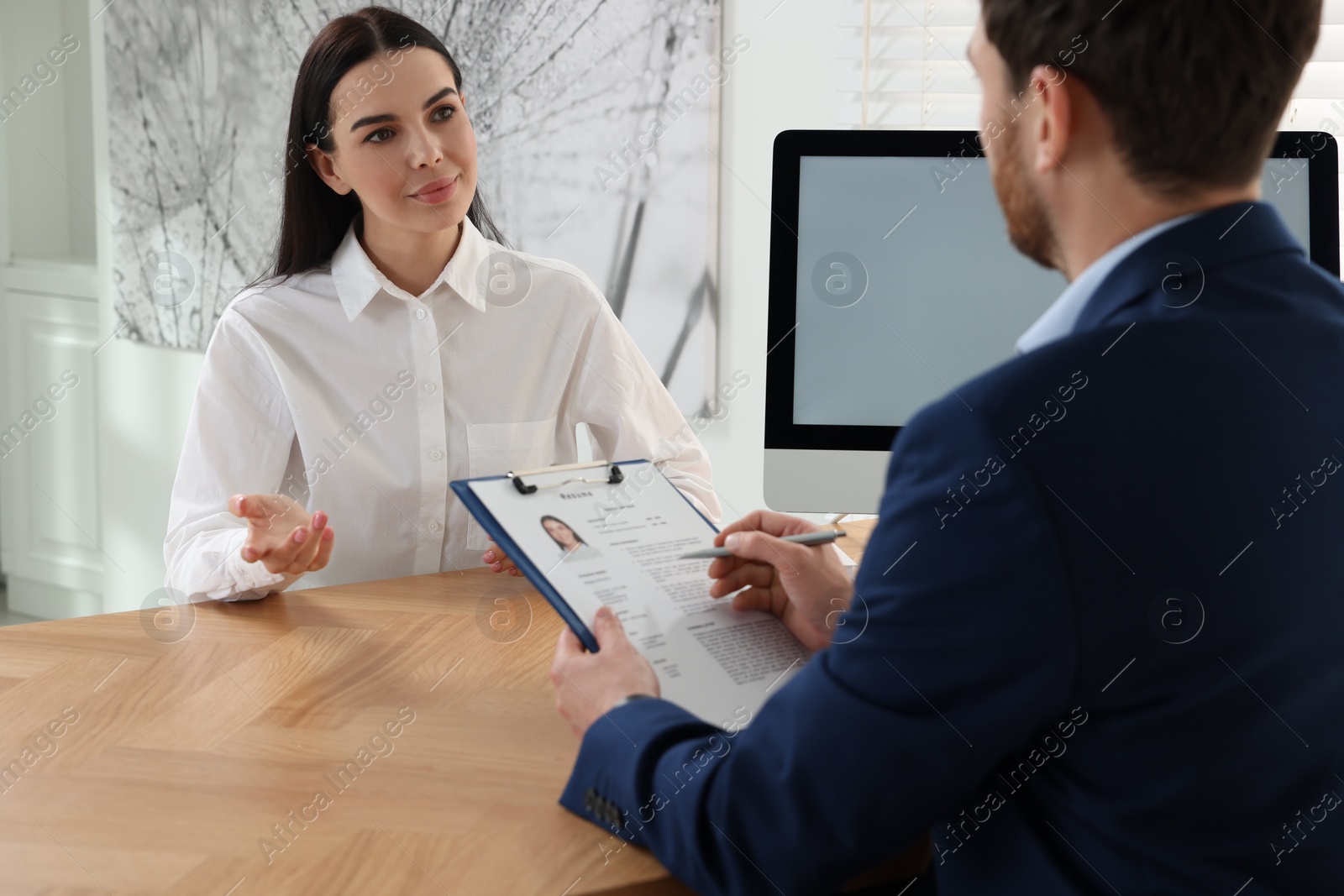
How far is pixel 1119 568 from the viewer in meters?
0.66

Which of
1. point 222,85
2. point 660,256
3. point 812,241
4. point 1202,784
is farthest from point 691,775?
point 222,85

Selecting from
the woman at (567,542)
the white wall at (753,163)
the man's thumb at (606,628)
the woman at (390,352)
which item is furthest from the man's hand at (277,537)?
the white wall at (753,163)

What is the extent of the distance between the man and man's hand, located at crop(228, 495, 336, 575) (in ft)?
2.37

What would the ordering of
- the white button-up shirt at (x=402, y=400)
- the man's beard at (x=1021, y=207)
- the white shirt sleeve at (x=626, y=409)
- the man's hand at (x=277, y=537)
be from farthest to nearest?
the white shirt sleeve at (x=626, y=409), the white button-up shirt at (x=402, y=400), the man's hand at (x=277, y=537), the man's beard at (x=1021, y=207)

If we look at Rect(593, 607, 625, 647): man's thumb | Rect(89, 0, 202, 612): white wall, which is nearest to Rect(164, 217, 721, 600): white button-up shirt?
Rect(593, 607, 625, 647): man's thumb

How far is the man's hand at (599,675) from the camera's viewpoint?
92 centimetres

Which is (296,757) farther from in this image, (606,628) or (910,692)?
(910,692)

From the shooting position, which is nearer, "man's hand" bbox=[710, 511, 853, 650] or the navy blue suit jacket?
the navy blue suit jacket

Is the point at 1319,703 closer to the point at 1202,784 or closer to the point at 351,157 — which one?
the point at 1202,784

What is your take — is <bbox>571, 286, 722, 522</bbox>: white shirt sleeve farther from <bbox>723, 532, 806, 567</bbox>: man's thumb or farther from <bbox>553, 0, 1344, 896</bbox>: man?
<bbox>553, 0, 1344, 896</bbox>: man

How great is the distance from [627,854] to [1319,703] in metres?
0.47

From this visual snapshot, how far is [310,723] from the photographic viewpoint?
103 cm

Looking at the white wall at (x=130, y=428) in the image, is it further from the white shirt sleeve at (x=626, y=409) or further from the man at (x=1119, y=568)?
the man at (x=1119, y=568)

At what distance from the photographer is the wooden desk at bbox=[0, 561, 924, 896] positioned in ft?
2.63
